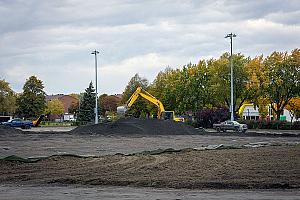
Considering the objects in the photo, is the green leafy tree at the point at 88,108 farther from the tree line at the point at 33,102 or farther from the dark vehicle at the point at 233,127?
the dark vehicle at the point at 233,127

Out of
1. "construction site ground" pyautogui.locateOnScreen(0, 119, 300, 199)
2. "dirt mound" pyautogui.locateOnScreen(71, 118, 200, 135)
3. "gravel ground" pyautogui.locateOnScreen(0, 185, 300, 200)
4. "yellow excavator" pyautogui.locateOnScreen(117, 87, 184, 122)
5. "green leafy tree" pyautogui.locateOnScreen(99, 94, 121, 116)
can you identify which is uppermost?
"green leafy tree" pyautogui.locateOnScreen(99, 94, 121, 116)

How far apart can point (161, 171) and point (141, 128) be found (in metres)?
40.4

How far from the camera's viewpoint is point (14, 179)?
18.8 metres

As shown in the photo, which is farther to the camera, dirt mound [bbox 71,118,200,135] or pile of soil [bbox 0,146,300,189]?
dirt mound [bbox 71,118,200,135]

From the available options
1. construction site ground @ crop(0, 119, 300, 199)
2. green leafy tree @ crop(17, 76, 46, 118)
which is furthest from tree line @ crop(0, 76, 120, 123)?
construction site ground @ crop(0, 119, 300, 199)

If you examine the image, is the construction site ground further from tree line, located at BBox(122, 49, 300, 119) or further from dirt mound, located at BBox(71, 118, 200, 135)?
tree line, located at BBox(122, 49, 300, 119)

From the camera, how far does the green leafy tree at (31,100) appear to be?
116812 millimetres

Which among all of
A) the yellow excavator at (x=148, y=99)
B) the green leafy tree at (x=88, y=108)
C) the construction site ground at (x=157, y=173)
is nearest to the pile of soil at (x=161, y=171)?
the construction site ground at (x=157, y=173)

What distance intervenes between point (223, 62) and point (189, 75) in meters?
9.24

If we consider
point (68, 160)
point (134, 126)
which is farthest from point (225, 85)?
point (68, 160)

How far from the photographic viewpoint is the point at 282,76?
245 feet

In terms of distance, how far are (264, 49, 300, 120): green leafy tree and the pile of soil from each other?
52.1m

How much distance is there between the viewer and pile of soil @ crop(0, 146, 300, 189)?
648 inches

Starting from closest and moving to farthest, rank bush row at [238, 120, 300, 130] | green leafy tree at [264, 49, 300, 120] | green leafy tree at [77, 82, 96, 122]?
bush row at [238, 120, 300, 130], green leafy tree at [264, 49, 300, 120], green leafy tree at [77, 82, 96, 122]
